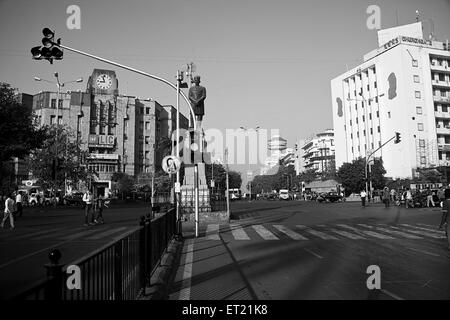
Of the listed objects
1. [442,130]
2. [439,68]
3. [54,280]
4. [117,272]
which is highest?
[439,68]

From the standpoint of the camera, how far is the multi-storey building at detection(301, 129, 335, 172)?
11281cm

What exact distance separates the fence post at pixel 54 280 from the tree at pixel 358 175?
57188mm

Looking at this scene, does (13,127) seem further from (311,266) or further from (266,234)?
(311,266)

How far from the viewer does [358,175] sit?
56688 millimetres

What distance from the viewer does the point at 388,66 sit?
2454 inches

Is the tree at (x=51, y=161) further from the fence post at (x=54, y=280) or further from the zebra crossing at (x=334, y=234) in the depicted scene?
the fence post at (x=54, y=280)

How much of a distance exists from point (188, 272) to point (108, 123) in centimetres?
7243

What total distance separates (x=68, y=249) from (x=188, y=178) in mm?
11111

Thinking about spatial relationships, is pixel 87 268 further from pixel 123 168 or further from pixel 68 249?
pixel 123 168

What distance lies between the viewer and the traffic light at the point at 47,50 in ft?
33.5

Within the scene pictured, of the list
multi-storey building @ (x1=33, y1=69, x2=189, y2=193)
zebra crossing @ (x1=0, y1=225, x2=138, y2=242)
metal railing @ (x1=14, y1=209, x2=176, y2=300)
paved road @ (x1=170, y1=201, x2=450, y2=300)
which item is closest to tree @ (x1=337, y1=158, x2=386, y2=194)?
multi-storey building @ (x1=33, y1=69, x2=189, y2=193)

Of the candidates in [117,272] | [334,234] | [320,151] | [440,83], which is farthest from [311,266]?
[320,151]

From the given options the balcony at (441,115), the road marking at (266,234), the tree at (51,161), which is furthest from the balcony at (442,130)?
the road marking at (266,234)
